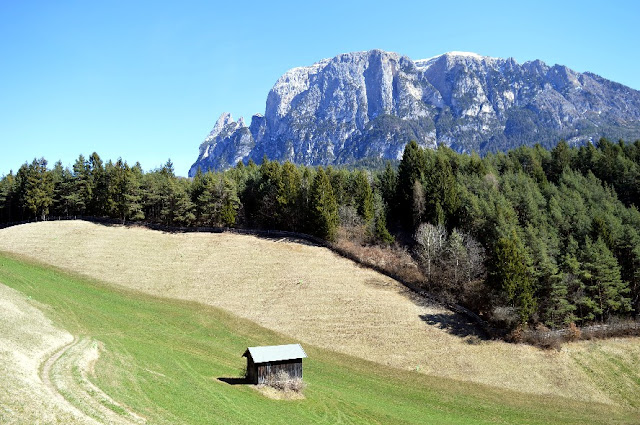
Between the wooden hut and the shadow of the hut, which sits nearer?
the shadow of the hut

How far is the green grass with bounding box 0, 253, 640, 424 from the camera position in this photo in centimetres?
2858

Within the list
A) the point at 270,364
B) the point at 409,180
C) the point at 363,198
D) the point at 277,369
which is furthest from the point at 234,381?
the point at 409,180

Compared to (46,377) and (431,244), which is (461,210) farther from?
(46,377)

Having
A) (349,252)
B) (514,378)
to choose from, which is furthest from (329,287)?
(514,378)

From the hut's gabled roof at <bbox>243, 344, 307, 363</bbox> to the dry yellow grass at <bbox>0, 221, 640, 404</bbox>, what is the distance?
12.5 m

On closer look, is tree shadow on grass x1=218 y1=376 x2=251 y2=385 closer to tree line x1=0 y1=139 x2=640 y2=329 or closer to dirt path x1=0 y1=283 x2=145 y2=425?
dirt path x1=0 y1=283 x2=145 y2=425

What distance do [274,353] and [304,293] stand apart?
24.1 meters

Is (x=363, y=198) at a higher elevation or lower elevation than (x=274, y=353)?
higher

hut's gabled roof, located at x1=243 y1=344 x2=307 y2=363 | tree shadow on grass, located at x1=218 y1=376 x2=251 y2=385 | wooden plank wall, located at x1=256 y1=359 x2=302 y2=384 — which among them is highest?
hut's gabled roof, located at x1=243 y1=344 x2=307 y2=363

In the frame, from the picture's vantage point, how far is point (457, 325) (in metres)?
55.4

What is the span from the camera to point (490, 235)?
2790 inches

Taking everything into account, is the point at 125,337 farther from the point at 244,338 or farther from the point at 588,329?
the point at 588,329

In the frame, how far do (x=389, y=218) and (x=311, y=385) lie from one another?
58422 millimetres

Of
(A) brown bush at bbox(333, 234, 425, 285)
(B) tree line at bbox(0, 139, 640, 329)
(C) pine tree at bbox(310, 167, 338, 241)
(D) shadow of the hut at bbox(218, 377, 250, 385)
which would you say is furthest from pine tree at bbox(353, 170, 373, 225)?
(D) shadow of the hut at bbox(218, 377, 250, 385)
